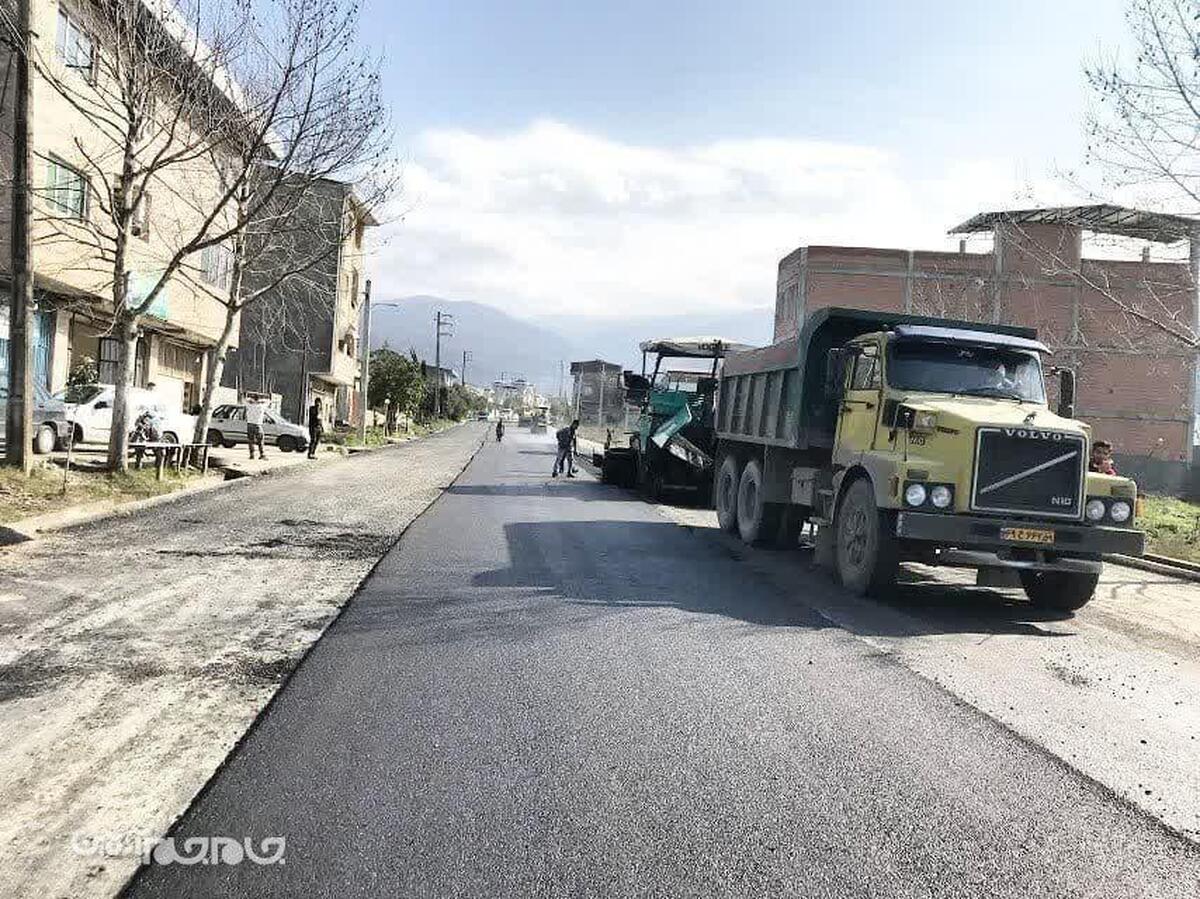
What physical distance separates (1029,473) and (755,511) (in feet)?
17.0

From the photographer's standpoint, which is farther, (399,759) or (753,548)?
(753,548)

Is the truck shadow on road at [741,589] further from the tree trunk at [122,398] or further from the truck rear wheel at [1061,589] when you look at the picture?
the tree trunk at [122,398]

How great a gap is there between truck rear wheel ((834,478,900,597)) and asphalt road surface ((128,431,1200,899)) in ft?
6.05

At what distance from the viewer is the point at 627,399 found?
2481 cm

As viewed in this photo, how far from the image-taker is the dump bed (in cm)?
1245

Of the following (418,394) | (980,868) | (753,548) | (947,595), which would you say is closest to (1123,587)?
(947,595)

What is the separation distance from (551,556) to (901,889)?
8370mm

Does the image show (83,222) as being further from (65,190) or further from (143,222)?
(143,222)

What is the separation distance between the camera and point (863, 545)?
1024 cm

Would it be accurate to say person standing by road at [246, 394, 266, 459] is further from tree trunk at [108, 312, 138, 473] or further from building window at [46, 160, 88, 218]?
tree trunk at [108, 312, 138, 473]

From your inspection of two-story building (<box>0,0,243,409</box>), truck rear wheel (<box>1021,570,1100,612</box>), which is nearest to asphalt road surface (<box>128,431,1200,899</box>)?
truck rear wheel (<box>1021,570,1100,612</box>)

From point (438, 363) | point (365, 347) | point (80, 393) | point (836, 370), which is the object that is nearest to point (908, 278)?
point (365, 347)

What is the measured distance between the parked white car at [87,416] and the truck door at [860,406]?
1504 cm

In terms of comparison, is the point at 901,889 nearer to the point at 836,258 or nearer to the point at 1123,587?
the point at 1123,587
